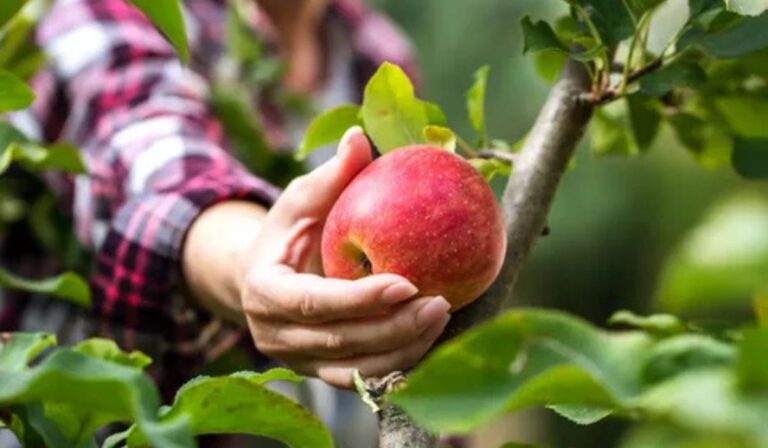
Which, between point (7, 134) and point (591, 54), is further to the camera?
point (7, 134)

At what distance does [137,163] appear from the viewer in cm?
122

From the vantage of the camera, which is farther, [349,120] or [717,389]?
[349,120]

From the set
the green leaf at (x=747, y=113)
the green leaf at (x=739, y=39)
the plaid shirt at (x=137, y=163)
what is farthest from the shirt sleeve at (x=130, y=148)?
the green leaf at (x=739, y=39)

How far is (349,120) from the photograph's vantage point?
0.76 meters

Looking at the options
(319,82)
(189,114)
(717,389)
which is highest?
(717,389)

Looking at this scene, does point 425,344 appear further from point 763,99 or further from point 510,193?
point 763,99

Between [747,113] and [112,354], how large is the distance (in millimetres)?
430

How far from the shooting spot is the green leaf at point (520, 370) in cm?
37

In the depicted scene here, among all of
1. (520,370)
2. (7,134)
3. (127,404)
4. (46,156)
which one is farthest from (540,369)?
(46,156)

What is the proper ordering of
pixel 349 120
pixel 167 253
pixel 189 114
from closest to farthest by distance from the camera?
pixel 349 120 → pixel 167 253 → pixel 189 114

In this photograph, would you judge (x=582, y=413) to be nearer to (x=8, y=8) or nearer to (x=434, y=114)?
(x=434, y=114)

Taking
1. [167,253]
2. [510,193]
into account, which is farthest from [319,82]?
[510,193]

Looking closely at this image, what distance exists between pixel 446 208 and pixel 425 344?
72 millimetres

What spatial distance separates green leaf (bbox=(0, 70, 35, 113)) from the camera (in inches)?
23.9
